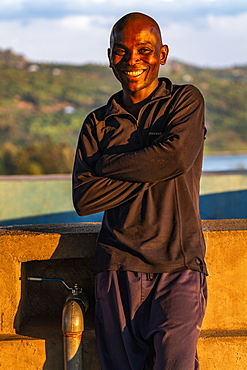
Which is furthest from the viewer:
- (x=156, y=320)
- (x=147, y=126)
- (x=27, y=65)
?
(x=27, y=65)

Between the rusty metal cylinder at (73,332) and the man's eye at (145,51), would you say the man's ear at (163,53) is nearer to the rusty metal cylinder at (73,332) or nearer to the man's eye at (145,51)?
the man's eye at (145,51)

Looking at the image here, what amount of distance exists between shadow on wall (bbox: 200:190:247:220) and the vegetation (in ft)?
112

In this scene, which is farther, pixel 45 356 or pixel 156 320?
→ pixel 45 356

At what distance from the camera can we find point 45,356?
2.62 metres

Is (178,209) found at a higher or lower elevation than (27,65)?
lower

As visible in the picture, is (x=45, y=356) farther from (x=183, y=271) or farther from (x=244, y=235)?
(x=244, y=235)

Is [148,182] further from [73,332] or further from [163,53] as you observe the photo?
[73,332]

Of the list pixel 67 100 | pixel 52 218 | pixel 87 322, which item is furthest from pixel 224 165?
pixel 67 100

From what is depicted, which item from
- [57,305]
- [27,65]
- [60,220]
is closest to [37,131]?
[27,65]

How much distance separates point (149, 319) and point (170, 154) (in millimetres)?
667

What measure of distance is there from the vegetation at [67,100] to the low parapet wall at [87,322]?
39342 millimetres

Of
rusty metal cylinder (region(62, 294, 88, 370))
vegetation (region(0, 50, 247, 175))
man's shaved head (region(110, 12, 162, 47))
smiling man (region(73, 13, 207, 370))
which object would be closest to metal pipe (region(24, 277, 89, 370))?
rusty metal cylinder (region(62, 294, 88, 370))

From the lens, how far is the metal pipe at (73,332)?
8.17ft

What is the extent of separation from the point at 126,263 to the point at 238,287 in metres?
0.67
